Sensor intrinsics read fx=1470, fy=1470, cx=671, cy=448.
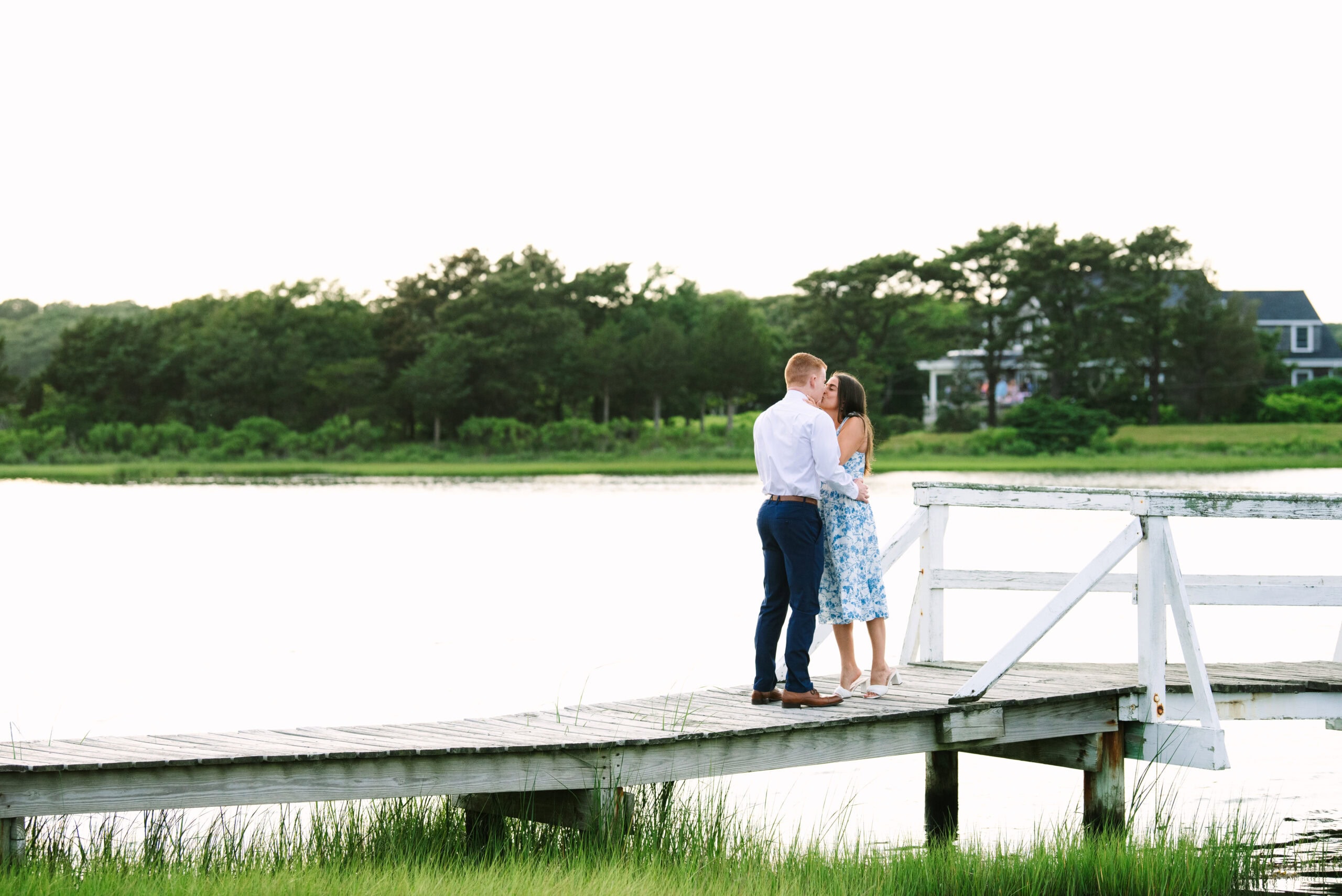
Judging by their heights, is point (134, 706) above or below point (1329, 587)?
below

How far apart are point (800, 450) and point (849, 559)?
76 cm

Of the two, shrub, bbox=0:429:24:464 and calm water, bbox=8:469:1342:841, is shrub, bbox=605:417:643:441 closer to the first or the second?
calm water, bbox=8:469:1342:841

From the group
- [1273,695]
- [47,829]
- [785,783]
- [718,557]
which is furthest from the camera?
[718,557]

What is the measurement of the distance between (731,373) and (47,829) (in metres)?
70.5

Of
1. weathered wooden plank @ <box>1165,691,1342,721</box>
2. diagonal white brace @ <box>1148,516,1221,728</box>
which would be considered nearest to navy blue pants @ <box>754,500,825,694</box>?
diagonal white brace @ <box>1148,516,1221,728</box>

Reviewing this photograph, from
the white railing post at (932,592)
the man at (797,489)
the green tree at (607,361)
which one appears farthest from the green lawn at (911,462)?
the man at (797,489)

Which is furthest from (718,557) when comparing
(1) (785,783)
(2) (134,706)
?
(1) (785,783)

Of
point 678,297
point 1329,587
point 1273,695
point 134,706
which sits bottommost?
point 134,706

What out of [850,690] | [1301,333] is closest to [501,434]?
[1301,333]

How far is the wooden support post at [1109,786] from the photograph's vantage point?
27.5ft

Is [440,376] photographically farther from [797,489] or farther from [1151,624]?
[797,489]

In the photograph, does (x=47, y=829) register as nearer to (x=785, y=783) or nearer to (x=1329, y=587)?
(x=785, y=783)

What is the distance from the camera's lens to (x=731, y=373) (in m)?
77.4

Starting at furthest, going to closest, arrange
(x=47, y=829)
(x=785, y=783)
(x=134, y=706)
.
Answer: (x=134, y=706), (x=785, y=783), (x=47, y=829)
